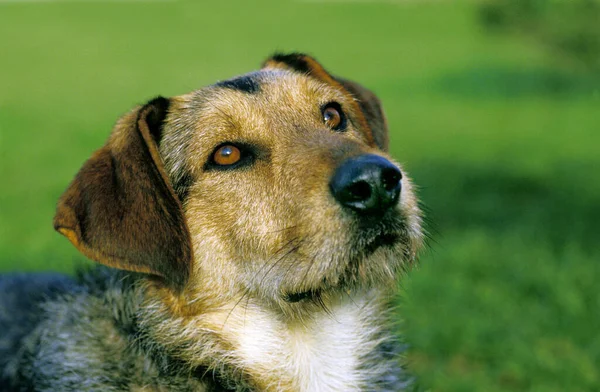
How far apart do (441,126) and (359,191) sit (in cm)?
1938

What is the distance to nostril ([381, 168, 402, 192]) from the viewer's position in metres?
3.75

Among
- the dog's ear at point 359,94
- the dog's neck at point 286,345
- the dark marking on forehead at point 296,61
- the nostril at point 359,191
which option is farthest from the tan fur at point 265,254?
the dark marking on forehead at point 296,61

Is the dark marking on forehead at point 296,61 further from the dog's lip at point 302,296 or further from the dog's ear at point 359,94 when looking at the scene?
the dog's lip at point 302,296

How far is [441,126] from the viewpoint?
22625 mm

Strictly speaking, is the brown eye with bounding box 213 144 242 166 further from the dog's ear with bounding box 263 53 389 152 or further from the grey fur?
the dog's ear with bounding box 263 53 389 152

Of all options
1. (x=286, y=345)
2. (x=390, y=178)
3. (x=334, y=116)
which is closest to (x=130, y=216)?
(x=286, y=345)

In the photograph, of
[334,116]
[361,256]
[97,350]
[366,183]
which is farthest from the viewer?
[334,116]

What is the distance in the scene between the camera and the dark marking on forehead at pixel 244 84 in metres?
4.72

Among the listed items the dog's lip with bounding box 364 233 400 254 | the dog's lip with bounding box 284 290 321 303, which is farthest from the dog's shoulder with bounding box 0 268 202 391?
the dog's lip with bounding box 364 233 400 254

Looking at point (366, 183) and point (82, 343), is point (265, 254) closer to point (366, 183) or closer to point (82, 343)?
point (366, 183)

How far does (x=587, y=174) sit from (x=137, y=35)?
32714mm

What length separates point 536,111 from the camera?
25.4 meters

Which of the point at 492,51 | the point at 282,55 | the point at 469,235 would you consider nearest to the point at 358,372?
the point at 282,55

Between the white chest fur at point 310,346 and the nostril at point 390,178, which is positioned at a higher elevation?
the nostril at point 390,178
